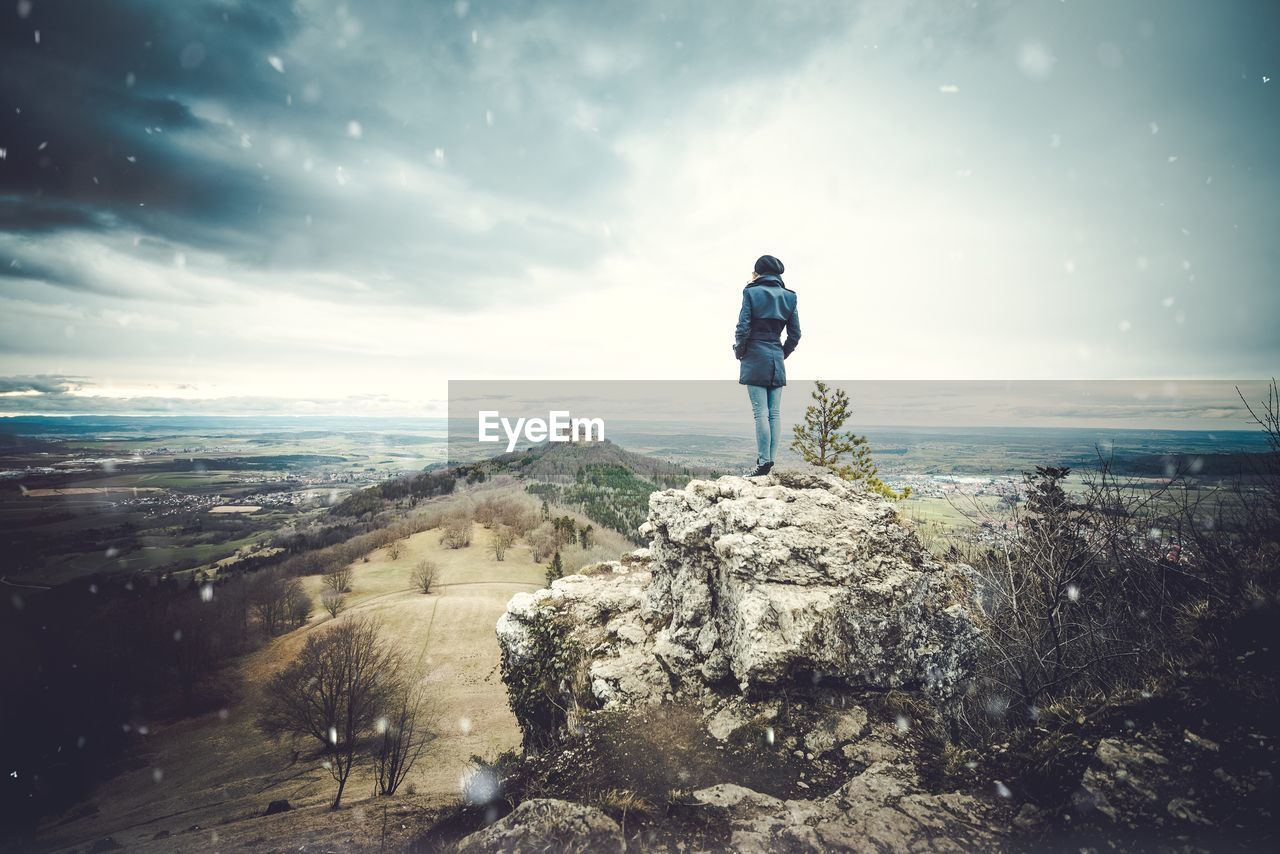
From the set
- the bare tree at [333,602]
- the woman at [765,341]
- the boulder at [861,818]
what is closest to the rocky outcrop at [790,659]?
the boulder at [861,818]

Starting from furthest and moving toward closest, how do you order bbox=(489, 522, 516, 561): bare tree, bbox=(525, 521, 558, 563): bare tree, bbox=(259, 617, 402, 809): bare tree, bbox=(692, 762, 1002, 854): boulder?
bbox=(525, 521, 558, 563): bare tree → bbox=(489, 522, 516, 561): bare tree → bbox=(259, 617, 402, 809): bare tree → bbox=(692, 762, 1002, 854): boulder

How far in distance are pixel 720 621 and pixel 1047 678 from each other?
4594mm

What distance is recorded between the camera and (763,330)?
7996mm

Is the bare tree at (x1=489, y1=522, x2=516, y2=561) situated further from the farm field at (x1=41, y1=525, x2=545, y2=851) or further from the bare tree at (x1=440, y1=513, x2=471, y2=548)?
the farm field at (x1=41, y1=525, x2=545, y2=851)

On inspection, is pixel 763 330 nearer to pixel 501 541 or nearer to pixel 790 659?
pixel 790 659

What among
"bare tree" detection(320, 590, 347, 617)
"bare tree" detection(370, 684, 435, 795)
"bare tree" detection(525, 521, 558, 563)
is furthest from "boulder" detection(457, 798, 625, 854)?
"bare tree" detection(525, 521, 558, 563)

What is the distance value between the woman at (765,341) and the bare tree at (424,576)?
4037 cm

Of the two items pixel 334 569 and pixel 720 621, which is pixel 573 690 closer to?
pixel 720 621

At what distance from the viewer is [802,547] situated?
6.50 meters

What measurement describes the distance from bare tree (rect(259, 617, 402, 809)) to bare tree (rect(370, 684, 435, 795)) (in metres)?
0.64

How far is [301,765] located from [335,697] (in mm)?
5464

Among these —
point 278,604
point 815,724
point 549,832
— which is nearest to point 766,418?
point 815,724

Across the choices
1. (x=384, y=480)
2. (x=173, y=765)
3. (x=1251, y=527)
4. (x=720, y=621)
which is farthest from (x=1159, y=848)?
→ (x=384, y=480)

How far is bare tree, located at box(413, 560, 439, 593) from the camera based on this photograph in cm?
3938
